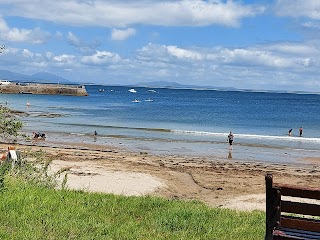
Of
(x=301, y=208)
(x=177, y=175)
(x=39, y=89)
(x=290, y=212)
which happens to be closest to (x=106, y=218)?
(x=290, y=212)

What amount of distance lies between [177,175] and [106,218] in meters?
14.5

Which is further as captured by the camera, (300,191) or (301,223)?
(301,223)

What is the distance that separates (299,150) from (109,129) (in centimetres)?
1945

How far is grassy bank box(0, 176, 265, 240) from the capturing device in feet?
23.2

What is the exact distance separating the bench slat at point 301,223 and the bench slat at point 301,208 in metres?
0.13

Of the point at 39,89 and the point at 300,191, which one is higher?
the point at 39,89

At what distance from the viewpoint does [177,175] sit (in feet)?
73.6

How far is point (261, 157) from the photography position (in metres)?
32.1

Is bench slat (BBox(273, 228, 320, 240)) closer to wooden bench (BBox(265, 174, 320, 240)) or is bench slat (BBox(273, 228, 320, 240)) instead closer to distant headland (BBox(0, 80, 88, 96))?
wooden bench (BBox(265, 174, 320, 240))

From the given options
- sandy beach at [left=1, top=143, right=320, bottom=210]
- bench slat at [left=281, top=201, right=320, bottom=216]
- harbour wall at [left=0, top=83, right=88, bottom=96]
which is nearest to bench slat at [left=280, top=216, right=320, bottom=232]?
bench slat at [left=281, top=201, right=320, bottom=216]

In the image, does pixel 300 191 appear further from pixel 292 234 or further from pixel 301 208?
pixel 292 234

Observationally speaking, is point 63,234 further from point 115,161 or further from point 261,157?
point 261,157

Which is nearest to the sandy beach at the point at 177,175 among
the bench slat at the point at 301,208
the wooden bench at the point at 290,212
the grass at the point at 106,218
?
the grass at the point at 106,218

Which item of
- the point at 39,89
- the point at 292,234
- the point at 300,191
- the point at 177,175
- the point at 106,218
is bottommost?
the point at 177,175
